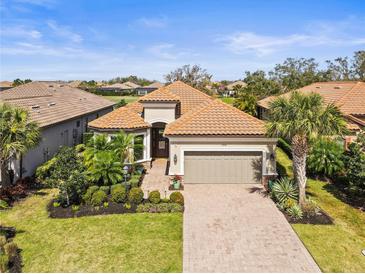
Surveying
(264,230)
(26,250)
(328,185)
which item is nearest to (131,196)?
(26,250)

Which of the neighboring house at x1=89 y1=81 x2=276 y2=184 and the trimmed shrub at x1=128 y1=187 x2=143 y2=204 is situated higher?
the neighboring house at x1=89 y1=81 x2=276 y2=184

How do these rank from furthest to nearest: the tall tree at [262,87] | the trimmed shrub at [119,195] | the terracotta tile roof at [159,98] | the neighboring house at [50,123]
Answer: the tall tree at [262,87] < the terracotta tile roof at [159,98] < the neighboring house at [50,123] < the trimmed shrub at [119,195]

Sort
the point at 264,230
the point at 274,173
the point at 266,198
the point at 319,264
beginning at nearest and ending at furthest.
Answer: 1. the point at 319,264
2. the point at 264,230
3. the point at 266,198
4. the point at 274,173

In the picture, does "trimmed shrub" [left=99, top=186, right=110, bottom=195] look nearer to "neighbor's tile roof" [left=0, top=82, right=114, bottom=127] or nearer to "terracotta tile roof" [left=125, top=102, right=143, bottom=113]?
"neighbor's tile roof" [left=0, top=82, right=114, bottom=127]

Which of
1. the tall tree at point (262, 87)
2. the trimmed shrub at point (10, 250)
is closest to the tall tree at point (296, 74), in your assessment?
the tall tree at point (262, 87)

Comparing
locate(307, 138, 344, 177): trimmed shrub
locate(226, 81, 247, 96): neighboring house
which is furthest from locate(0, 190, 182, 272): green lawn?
locate(226, 81, 247, 96): neighboring house

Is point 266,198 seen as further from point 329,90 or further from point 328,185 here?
point 329,90

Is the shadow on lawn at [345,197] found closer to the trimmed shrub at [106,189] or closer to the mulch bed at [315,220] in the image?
the mulch bed at [315,220]
